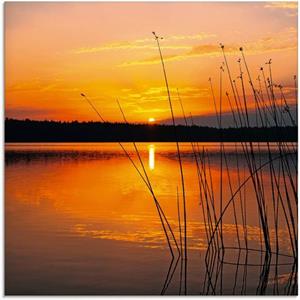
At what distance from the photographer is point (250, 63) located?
13.0 ft

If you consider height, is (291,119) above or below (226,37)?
below

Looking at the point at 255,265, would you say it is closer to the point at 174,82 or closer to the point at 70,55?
the point at 174,82

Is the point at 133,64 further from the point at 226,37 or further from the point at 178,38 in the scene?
the point at 226,37

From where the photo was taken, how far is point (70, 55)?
4.19 metres

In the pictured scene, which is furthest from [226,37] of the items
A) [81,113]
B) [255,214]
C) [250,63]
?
[255,214]

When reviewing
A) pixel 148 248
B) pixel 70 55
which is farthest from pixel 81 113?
pixel 148 248

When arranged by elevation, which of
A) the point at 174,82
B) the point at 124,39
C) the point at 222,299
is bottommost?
the point at 222,299

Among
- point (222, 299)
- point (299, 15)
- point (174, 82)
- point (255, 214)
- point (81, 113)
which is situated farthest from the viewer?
point (255, 214)

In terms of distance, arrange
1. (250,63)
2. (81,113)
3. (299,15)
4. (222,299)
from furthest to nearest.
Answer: (81,113), (250,63), (299,15), (222,299)

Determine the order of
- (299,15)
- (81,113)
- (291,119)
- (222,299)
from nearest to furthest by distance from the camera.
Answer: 1. (222,299)
2. (291,119)
3. (299,15)
4. (81,113)

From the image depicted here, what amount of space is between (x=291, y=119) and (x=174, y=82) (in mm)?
1131

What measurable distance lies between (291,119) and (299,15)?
70cm

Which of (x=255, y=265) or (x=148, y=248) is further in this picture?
(x=148, y=248)

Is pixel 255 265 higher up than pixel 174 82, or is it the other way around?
pixel 174 82
